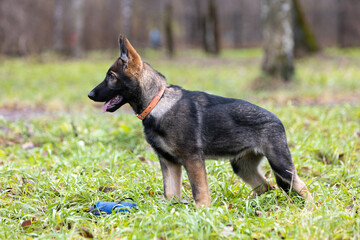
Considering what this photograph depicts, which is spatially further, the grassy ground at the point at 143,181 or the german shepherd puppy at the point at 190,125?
the german shepherd puppy at the point at 190,125

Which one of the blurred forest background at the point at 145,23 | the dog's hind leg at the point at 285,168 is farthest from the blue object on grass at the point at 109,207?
the blurred forest background at the point at 145,23

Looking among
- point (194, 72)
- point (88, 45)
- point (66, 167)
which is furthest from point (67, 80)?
point (88, 45)

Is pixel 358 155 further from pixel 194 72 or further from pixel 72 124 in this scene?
pixel 194 72

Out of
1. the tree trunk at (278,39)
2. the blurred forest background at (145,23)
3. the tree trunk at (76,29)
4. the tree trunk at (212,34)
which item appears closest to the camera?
→ the tree trunk at (278,39)

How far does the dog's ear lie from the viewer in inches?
142

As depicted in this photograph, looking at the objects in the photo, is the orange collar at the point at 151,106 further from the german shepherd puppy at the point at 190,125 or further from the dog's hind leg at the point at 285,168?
the dog's hind leg at the point at 285,168

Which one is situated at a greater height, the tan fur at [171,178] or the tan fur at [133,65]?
the tan fur at [133,65]

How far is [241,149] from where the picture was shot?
3.90 m

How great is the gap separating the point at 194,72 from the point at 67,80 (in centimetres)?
498

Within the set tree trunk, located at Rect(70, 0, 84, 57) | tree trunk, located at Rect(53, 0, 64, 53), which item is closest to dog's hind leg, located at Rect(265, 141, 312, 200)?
tree trunk, located at Rect(70, 0, 84, 57)

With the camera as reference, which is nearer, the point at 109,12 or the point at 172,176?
the point at 172,176

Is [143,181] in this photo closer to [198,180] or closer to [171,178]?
[171,178]

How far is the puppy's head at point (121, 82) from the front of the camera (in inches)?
146

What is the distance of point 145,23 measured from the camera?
108 ft
